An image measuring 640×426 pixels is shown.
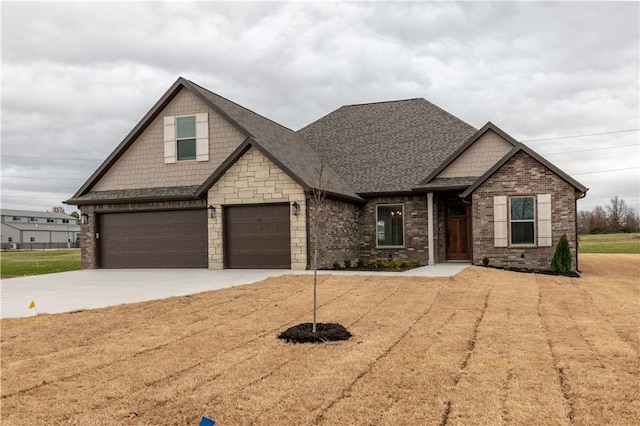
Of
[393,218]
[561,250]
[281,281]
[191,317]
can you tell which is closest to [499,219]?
[561,250]

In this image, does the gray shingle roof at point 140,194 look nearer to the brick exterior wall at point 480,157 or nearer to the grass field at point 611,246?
the brick exterior wall at point 480,157

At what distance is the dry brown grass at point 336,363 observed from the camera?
4863mm

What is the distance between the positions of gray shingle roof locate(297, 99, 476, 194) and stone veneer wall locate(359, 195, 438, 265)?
0.61 metres

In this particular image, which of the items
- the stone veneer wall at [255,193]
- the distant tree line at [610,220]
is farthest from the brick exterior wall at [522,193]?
the distant tree line at [610,220]

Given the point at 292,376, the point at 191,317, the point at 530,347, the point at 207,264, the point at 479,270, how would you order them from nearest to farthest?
the point at 292,376
the point at 530,347
the point at 191,317
the point at 479,270
the point at 207,264

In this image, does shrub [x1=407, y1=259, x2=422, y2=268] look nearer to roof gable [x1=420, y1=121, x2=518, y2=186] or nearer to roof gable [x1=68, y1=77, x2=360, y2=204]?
roof gable [x1=420, y1=121, x2=518, y2=186]

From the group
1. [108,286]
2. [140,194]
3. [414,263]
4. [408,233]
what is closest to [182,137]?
[140,194]

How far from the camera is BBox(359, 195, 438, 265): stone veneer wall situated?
20016mm

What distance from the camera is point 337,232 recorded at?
18688 millimetres

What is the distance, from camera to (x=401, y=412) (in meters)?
4.78

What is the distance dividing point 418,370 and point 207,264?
13784 millimetres

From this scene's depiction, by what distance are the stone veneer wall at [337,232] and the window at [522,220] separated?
5757 mm

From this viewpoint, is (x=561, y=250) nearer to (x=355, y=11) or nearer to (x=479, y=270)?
(x=479, y=270)

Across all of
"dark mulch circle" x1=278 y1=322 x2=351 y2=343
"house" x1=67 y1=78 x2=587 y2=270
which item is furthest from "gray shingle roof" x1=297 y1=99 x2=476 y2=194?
"dark mulch circle" x1=278 y1=322 x2=351 y2=343
